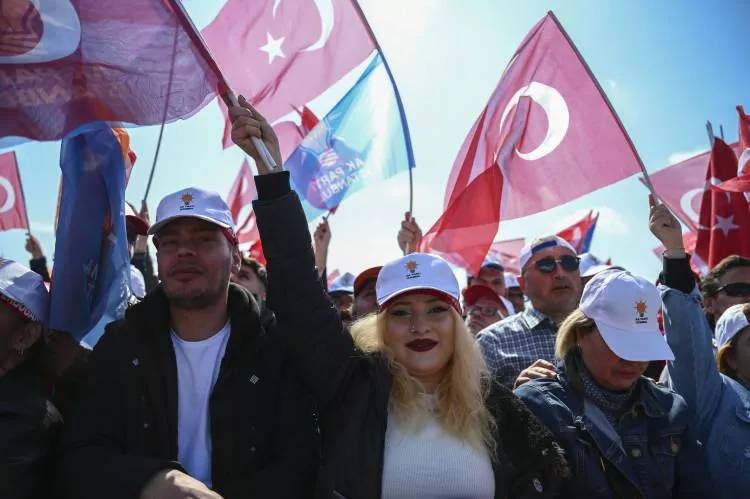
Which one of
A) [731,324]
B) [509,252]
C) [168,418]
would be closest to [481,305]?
[731,324]

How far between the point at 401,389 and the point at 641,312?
4.05ft

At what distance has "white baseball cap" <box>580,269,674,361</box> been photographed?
114 inches

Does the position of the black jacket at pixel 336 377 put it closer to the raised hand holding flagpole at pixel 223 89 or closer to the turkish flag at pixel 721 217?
the raised hand holding flagpole at pixel 223 89

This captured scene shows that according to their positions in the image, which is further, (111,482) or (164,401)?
(164,401)

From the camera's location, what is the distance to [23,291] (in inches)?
116

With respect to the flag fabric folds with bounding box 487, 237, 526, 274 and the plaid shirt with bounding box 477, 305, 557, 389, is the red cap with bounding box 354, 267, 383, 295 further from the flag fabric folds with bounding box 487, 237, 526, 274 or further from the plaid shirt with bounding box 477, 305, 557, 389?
the flag fabric folds with bounding box 487, 237, 526, 274

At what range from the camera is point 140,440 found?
8.54 ft

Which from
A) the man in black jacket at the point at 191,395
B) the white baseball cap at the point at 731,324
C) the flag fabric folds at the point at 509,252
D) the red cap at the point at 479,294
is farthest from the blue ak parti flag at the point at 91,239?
the flag fabric folds at the point at 509,252

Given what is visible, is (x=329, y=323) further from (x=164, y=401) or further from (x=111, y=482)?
(x=111, y=482)

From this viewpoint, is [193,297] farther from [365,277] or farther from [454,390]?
[365,277]

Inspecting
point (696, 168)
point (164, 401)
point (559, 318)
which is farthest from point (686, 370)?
point (696, 168)

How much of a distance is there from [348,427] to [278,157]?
126cm

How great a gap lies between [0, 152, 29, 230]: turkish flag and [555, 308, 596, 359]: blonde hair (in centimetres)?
700

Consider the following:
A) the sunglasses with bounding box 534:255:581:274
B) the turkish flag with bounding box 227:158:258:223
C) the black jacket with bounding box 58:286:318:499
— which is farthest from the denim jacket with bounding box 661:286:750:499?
the turkish flag with bounding box 227:158:258:223
